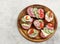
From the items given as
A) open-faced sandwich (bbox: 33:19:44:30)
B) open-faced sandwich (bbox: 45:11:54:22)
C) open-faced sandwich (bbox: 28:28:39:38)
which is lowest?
open-faced sandwich (bbox: 28:28:39:38)

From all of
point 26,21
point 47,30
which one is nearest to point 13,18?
point 26,21

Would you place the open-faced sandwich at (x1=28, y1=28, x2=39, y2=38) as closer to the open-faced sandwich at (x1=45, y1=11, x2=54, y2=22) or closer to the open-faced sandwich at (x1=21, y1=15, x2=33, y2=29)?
the open-faced sandwich at (x1=21, y1=15, x2=33, y2=29)

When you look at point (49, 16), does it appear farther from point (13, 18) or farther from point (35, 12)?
point (13, 18)

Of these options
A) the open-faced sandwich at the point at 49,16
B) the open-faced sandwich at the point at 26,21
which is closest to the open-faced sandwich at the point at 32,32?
the open-faced sandwich at the point at 26,21

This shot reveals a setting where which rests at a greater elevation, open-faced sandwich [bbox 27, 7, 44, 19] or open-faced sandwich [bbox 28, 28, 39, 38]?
open-faced sandwich [bbox 27, 7, 44, 19]

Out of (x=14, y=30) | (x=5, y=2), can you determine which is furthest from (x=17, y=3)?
(x=14, y=30)

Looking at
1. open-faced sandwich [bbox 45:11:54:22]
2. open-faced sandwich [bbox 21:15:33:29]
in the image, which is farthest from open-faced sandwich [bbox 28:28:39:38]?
open-faced sandwich [bbox 45:11:54:22]

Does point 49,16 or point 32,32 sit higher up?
point 49,16

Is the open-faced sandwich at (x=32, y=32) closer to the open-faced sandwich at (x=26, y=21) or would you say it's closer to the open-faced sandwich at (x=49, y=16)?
the open-faced sandwich at (x=26, y=21)

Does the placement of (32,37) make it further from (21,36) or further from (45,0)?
(45,0)
